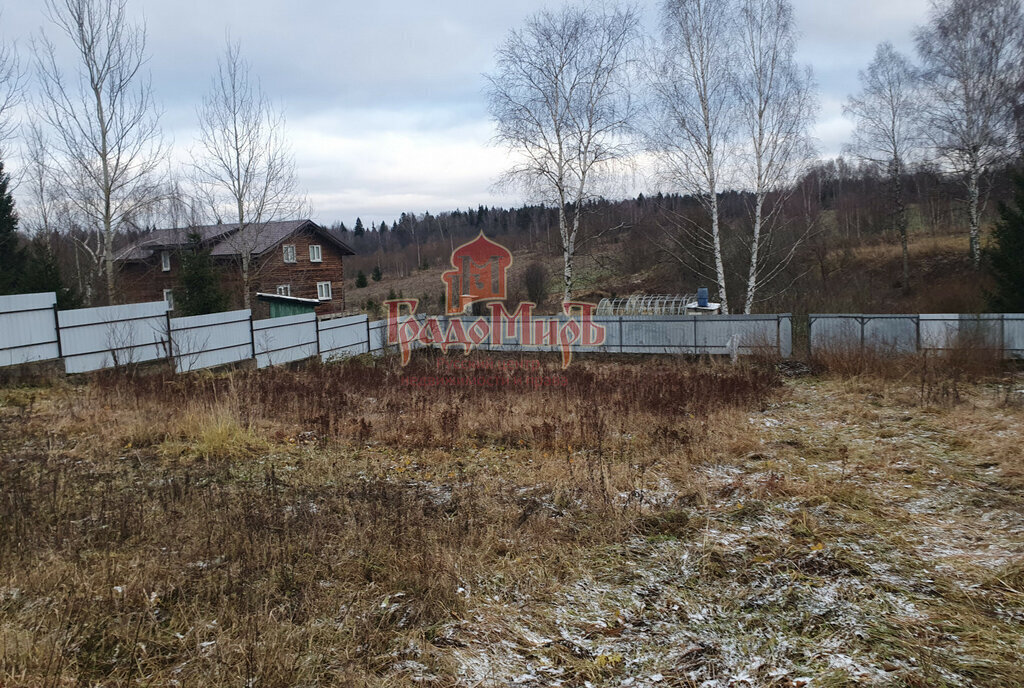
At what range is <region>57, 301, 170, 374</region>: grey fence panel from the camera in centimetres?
1195

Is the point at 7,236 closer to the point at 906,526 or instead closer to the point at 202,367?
the point at 202,367

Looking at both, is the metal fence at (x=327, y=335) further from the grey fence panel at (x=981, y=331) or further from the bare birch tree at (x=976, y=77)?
the bare birch tree at (x=976, y=77)

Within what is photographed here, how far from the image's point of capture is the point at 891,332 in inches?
576

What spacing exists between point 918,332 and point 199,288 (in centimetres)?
2306

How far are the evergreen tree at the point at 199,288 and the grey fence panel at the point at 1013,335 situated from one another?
23.8 m

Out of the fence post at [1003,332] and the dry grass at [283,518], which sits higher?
the fence post at [1003,332]

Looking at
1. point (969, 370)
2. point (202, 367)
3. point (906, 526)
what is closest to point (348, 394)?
point (202, 367)

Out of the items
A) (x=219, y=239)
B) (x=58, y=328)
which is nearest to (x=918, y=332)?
(x=58, y=328)

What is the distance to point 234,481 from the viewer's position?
6.50m

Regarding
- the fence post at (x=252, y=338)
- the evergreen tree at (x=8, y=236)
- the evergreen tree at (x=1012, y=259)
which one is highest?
the evergreen tree at (x=8, y=236)

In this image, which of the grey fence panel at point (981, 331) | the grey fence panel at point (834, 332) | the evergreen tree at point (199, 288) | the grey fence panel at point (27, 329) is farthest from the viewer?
the evergreen tree at point (199, 288)

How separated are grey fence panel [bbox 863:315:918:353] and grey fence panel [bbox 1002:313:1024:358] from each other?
1.73 metres

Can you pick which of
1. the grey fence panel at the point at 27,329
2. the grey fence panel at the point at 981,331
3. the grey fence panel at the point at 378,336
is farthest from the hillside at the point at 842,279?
the grey fence panel at the point at 27,329

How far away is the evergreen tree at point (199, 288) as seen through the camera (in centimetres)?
2231
